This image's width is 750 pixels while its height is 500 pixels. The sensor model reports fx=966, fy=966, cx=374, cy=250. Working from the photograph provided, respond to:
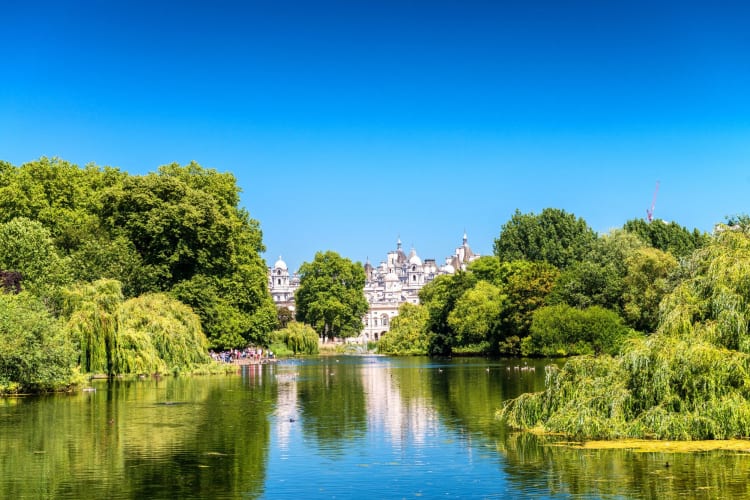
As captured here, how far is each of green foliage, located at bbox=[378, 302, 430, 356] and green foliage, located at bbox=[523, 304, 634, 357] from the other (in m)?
24.5

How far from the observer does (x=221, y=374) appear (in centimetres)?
4588

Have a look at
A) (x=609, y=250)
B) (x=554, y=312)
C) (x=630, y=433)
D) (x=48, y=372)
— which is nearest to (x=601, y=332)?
(x=554, y=312)

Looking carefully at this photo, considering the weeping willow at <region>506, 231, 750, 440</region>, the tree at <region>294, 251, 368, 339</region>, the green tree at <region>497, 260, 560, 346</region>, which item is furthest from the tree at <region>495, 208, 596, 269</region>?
the weeping willow at <region>506, 231, 750, 440</region>

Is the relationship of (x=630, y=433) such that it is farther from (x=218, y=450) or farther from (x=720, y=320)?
(x=218, y=450)

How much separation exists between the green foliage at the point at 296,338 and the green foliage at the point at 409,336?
8.56 meters

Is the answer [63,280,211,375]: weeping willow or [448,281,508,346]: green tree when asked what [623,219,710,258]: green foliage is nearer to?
[448,281,508,346]: green tree

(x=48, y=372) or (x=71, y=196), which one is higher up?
(x=71, y=196)

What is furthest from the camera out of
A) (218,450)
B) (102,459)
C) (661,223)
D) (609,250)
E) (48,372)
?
(661,223)

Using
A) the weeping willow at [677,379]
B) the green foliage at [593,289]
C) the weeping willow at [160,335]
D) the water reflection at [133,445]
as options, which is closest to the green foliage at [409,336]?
the green foliage at [593,289]

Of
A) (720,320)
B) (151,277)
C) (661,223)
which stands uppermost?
(661,223)

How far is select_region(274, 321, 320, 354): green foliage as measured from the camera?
3536 inches

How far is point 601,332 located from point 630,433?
43345 mm

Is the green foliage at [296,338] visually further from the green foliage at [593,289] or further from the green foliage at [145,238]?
the green foliage at [593,289]

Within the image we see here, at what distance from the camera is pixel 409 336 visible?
309ft
